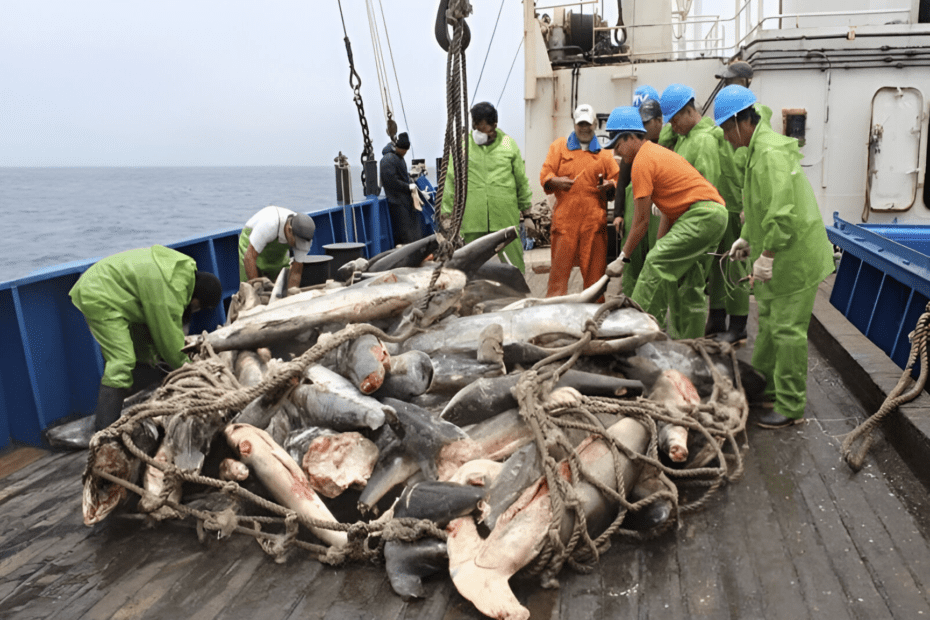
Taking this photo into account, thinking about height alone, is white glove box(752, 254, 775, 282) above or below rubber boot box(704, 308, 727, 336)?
above

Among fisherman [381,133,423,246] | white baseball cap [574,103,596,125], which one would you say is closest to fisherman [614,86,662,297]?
white baseball cap [574,103,596,125]

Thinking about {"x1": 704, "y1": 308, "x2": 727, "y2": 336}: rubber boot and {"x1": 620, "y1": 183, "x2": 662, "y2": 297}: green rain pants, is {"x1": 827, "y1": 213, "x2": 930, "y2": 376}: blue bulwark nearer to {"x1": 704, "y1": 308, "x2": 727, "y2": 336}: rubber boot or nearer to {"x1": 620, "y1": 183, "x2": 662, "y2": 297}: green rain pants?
{"x1": 704, "y1": 308, "x2": 727, "y2": 336}: rubber boot

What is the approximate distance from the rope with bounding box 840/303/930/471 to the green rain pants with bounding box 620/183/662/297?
7.75 feet

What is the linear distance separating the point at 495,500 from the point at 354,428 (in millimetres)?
807

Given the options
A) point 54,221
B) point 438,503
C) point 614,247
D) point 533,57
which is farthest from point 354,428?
point 54,221

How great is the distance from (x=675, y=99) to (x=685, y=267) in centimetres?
139

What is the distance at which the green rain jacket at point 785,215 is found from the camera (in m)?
4.06

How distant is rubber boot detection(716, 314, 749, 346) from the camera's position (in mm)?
5734

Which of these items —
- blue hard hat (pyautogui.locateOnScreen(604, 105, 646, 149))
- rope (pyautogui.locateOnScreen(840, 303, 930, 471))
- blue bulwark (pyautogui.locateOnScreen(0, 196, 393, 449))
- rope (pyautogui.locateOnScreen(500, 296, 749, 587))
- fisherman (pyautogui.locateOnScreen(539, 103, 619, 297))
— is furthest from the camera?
fisherman (pyautogui.locateOnScreen(539, 103, 619, 297))

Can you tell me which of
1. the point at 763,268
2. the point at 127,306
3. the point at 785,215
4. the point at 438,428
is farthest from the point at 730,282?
the point at 127,306

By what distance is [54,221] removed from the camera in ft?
145

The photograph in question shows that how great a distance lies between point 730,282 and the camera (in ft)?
18.7

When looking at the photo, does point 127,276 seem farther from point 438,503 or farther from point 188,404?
point 438,503

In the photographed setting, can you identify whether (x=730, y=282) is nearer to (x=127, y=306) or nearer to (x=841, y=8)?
(x=127, y=306)
